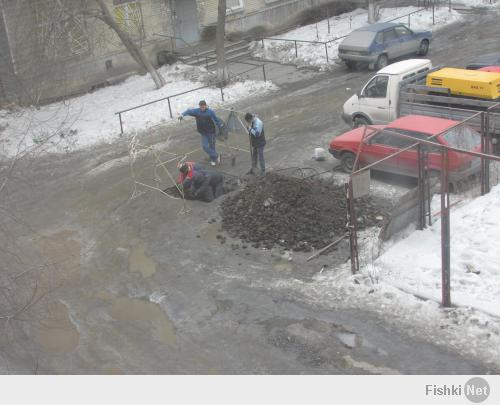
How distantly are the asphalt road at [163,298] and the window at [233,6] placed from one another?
14169mm

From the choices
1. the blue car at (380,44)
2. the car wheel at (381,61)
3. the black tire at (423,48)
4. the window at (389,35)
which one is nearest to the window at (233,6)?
the blue car at (380,44)

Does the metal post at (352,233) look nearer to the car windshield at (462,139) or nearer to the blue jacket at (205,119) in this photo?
the car windshield at (462,139)

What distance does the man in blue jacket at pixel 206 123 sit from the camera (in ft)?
56.0

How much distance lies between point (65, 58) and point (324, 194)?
14.8 m

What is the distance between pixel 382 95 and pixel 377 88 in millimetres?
264

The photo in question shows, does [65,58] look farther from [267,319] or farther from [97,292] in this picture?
[267,319]

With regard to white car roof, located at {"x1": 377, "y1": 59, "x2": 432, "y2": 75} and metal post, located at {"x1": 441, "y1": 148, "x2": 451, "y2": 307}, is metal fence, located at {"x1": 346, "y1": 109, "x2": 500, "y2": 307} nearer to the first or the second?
metal post, located at {"x1": 441, "y1": 148, "x2": 451, "y2": 307}

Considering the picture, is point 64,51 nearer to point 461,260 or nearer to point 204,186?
point 204,186

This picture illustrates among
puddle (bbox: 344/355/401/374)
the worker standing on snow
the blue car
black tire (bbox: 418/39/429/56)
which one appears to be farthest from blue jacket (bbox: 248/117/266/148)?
black tire (bbox: 418/39/429/56)

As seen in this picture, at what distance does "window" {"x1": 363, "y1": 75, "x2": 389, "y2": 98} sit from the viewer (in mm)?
17453

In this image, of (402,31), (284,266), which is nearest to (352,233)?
(284,266)

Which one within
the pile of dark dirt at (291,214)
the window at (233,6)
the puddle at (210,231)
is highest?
the window at (233,6)

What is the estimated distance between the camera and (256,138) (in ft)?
52.9

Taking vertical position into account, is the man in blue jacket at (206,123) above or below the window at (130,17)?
below
